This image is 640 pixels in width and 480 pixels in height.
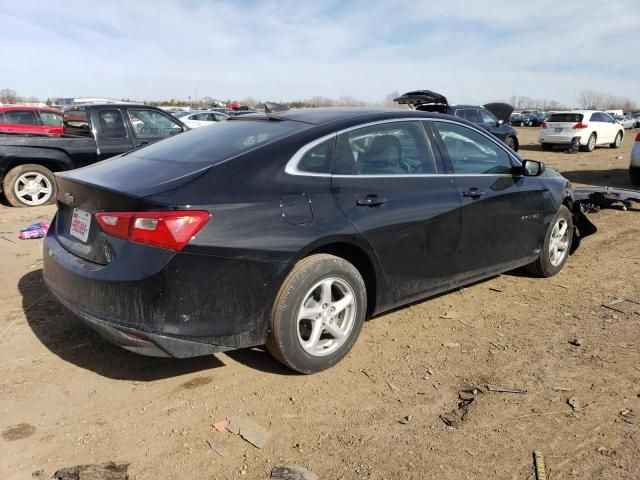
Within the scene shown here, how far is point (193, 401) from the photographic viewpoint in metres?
2.99

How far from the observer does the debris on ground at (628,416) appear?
280 cm

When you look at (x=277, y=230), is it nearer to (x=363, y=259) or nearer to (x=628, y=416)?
(x=363, y=259)

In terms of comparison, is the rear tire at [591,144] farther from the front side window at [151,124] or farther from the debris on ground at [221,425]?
the debris on ground at [221,425]

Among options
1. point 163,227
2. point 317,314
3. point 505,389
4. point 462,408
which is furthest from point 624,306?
point 163,227

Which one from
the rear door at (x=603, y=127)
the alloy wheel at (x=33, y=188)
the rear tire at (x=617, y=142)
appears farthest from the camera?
the rear tire at (x=617, y=142)

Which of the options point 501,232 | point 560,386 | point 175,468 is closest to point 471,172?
point 501,232

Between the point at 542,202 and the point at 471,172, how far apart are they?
41.2 inches

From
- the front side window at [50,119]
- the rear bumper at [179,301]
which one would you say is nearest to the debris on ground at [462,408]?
the rear bumper at [179,301]

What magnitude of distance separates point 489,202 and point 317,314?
1836 mm

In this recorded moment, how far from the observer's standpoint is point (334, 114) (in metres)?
3.67

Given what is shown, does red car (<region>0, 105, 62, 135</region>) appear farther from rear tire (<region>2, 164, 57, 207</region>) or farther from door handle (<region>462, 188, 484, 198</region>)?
door handle (<region>462, 188, 484, 198</region>)

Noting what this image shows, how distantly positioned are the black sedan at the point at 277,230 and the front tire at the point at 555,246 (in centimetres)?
89

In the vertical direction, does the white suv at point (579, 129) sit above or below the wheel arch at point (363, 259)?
above

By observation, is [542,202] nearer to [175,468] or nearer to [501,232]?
[501,232]
